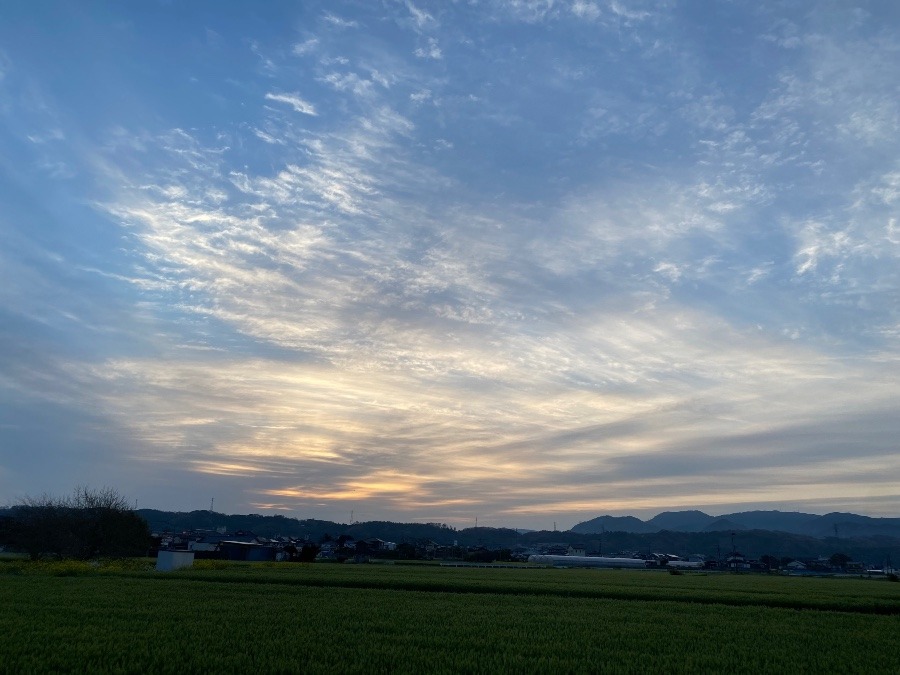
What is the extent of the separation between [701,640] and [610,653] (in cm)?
494

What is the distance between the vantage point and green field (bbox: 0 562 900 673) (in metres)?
15.0

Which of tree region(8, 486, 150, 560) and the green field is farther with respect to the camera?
tree region(8, 486, 150, 560)

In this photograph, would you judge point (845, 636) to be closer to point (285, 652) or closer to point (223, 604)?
point (285, 652)

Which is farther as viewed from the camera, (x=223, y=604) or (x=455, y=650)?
(x=223, y=604)

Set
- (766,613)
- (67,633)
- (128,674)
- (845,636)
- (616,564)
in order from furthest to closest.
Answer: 1. (616,564)
2. (766,613)
3. (845,636)
4. (67,633)
5. (128,674)

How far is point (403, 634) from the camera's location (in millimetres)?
19281

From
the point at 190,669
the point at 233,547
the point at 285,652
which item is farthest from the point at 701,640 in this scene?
the point at 233,547

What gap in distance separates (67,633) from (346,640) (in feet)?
26.0

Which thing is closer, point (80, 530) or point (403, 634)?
point (403, 634)

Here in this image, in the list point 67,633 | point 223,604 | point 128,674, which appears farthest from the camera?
point 223,604

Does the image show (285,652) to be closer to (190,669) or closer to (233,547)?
(190,669)

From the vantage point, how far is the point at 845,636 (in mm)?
22469

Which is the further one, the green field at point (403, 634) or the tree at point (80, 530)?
the tree at point (80, 530)

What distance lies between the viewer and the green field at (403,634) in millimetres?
15023
